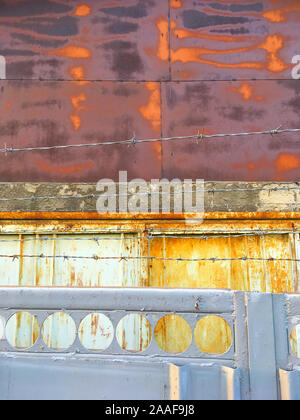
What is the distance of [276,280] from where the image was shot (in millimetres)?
4480

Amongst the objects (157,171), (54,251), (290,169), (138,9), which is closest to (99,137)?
(157,171)

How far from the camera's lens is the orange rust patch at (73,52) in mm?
5178

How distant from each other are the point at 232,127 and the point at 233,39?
4.42 ft

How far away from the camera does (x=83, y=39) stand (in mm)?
5211

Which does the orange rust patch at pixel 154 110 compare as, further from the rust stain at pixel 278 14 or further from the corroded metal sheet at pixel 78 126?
the rust stain at pixel 278 14

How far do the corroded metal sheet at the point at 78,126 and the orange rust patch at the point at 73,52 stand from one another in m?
0.45

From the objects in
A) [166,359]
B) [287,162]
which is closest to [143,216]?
[287,162]

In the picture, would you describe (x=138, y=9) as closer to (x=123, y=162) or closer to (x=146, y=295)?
(x=123, y=162)

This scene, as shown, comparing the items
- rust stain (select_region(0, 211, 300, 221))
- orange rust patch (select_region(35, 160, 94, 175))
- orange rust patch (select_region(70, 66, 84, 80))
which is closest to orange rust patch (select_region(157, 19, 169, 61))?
orange rust patch (select_region(70, 66, 84, 80))

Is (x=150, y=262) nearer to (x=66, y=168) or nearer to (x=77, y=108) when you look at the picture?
(x=66, y=168)

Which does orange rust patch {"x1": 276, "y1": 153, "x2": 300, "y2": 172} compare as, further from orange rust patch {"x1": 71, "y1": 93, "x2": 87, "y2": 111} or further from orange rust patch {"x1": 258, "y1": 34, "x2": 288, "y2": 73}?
orange rust patch {"x1": 71, "y1": 93, "x2": 87, "y2": 111}

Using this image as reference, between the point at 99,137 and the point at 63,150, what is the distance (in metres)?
0.55

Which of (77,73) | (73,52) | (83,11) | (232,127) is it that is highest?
(83,11)

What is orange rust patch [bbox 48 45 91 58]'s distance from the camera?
518 centimetres
